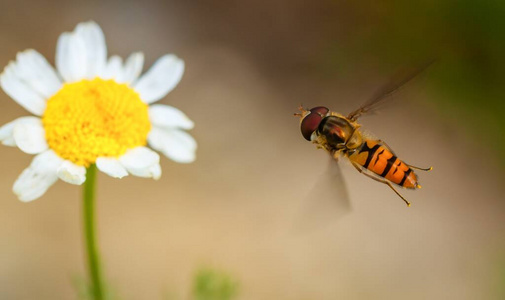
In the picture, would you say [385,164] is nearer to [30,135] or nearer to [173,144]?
[173,144]

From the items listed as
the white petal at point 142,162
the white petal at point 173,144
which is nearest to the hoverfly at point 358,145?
the white petal at point 173,144

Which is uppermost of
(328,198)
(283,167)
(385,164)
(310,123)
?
(283,167)

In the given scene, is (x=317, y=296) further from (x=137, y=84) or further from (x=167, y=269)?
(x=137, y=84)

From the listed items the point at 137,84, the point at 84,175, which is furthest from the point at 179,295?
the point at 84,175

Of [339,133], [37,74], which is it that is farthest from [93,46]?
[339,133]

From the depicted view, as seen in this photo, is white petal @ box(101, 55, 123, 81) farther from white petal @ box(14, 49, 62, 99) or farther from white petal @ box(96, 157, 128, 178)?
white petal @ box(96, 157, 128, 178)

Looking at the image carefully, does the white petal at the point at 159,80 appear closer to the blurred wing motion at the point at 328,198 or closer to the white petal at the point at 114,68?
the white petal at the point at 114,68
